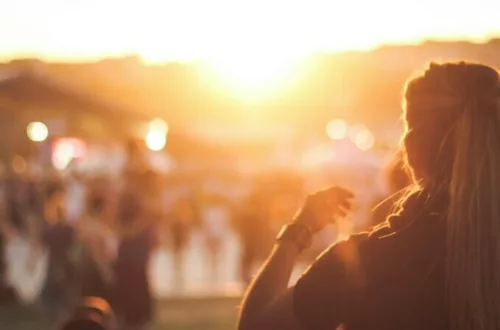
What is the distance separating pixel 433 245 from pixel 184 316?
11366mm

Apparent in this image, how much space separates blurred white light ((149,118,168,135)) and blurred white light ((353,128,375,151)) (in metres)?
Answer: 3.38

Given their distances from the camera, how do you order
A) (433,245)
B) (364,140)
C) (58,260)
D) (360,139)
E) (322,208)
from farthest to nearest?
1. (364,140)
2. (360,139)
3. (58,260)
4. (322,208)
5. (433,245)

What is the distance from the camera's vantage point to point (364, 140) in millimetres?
25391

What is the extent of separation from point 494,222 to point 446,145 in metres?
0.19

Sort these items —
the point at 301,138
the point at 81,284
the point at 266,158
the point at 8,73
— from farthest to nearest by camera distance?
the point at 266,158, the point at 301,138, the point at 8,73, the point at 81,284

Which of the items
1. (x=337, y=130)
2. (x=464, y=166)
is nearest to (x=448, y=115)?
(x=464, y=166)

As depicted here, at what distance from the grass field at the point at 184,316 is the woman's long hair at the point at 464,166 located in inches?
378

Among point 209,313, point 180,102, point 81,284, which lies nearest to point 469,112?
point 81,284

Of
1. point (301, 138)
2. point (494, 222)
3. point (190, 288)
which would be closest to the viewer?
point (494, 222)

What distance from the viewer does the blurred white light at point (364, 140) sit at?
873 inches

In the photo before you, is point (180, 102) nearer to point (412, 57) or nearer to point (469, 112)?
point (412, 57)

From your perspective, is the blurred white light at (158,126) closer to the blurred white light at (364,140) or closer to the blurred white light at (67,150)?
the blurred white light at (67,150)

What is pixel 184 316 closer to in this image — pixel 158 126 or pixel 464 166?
pixel 158 126

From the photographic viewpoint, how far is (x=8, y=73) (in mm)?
15812
